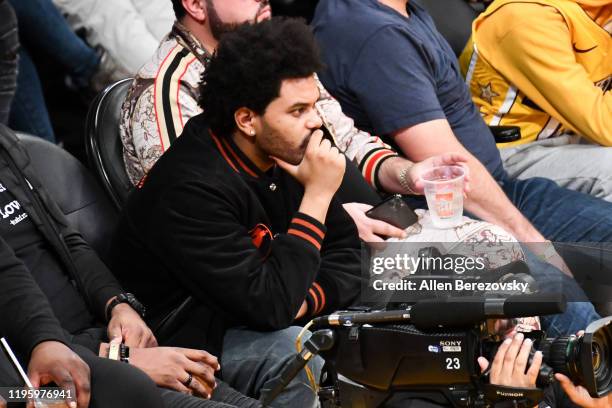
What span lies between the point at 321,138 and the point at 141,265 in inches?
22.0

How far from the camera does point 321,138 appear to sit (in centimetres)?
305

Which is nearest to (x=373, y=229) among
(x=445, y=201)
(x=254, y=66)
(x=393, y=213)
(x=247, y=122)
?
(x=393, y=213)

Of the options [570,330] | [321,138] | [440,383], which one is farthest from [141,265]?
[570,330]

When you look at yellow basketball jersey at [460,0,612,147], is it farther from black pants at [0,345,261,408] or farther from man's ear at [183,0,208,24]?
black pants at [0,345,261,408]

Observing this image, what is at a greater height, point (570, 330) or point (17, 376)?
point (17, 376)

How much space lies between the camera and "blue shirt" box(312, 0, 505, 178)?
12.2 ft

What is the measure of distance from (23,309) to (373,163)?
50.7 inches

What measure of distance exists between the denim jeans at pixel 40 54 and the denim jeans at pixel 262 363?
176 cm

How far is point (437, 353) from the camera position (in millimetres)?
2480

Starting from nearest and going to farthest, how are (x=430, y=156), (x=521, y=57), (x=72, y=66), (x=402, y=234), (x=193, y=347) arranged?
(x=193, y=347) < (x=402, y=234) < (x=430, y=156) < (x=521, y=57) < (x=72, y=66)

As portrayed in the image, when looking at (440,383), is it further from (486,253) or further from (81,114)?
(81,114)

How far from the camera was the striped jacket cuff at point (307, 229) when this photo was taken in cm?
291

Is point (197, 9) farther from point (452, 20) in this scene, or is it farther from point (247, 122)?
point (452, 20)

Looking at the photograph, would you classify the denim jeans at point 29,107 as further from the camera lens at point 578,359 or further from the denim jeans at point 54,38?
the camera lens at point 578,359
